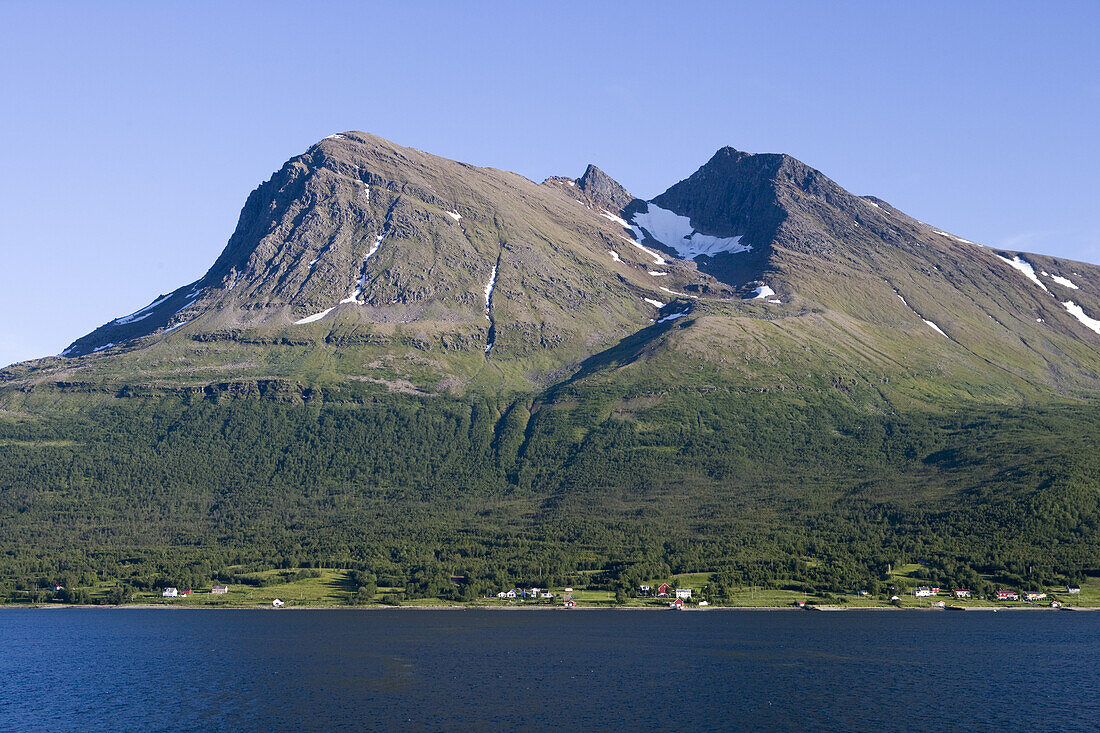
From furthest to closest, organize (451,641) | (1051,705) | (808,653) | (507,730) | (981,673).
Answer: (451,641) < (808,653) < (981,673) < (1051,705) < (507,730)

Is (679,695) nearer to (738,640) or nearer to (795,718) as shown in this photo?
(795,718)

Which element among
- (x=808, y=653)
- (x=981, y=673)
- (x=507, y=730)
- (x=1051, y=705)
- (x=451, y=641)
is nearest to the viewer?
(x=507, y=730)

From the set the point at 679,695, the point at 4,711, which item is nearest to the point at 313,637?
the point at 4,711

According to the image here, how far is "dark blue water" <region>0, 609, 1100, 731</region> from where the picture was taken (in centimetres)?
11856

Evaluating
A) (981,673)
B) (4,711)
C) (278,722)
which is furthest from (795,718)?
(4,711)

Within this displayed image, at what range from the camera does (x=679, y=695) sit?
132 m

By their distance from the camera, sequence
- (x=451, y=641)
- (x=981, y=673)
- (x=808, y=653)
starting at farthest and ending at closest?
(x=451, y=641)
(x=808, y=653)
(x=981, y=673)

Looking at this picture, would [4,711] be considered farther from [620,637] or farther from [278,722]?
[620,637]

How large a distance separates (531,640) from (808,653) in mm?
46529

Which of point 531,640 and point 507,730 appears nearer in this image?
point 507,730

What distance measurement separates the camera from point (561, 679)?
143 metres

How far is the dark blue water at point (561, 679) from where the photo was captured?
118562mm

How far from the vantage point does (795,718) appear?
119m

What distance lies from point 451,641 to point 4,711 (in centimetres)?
7398
